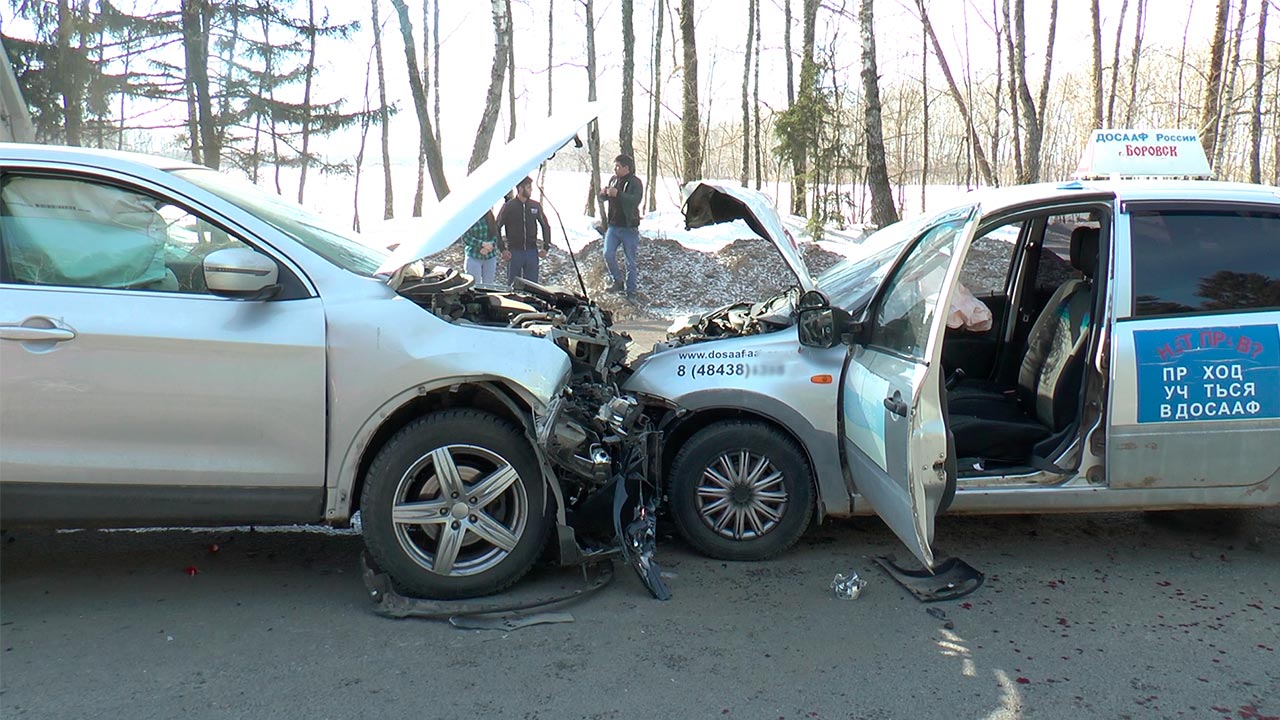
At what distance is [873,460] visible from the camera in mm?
3967

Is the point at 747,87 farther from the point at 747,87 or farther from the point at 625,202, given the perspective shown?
the point at 625,202

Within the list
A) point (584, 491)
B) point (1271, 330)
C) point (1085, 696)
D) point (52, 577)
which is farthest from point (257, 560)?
point (1271, 330)

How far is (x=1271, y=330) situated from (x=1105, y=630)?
1.54 m

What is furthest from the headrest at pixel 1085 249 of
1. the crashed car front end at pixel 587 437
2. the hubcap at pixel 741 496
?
the crashed car front end at pixel 587 437

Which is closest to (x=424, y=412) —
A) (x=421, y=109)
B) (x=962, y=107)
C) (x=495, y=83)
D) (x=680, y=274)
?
(x=680, y=274)

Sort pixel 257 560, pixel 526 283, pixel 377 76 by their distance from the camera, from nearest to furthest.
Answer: pixel 257 560
pixel 526 283
pixel 377 76

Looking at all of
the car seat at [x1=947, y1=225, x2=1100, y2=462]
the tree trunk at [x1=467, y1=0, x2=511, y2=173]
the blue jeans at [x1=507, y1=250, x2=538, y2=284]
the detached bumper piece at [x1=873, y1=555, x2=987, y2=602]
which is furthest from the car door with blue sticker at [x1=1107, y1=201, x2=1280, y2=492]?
the tree trunk at [x1=467, y1=0, x2=511, y2=173]

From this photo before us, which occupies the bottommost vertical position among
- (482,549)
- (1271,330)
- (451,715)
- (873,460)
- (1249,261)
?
(451,715)

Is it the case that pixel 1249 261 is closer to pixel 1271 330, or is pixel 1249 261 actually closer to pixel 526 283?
pixel 1271 330

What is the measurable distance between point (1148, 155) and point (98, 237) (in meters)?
4.89

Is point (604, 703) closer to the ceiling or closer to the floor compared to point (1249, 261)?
closer to the floor

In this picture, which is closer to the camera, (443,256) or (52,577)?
(52,577)

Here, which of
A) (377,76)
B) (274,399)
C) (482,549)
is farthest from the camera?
(377,76)

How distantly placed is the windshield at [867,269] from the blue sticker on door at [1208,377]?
1.18 metres
